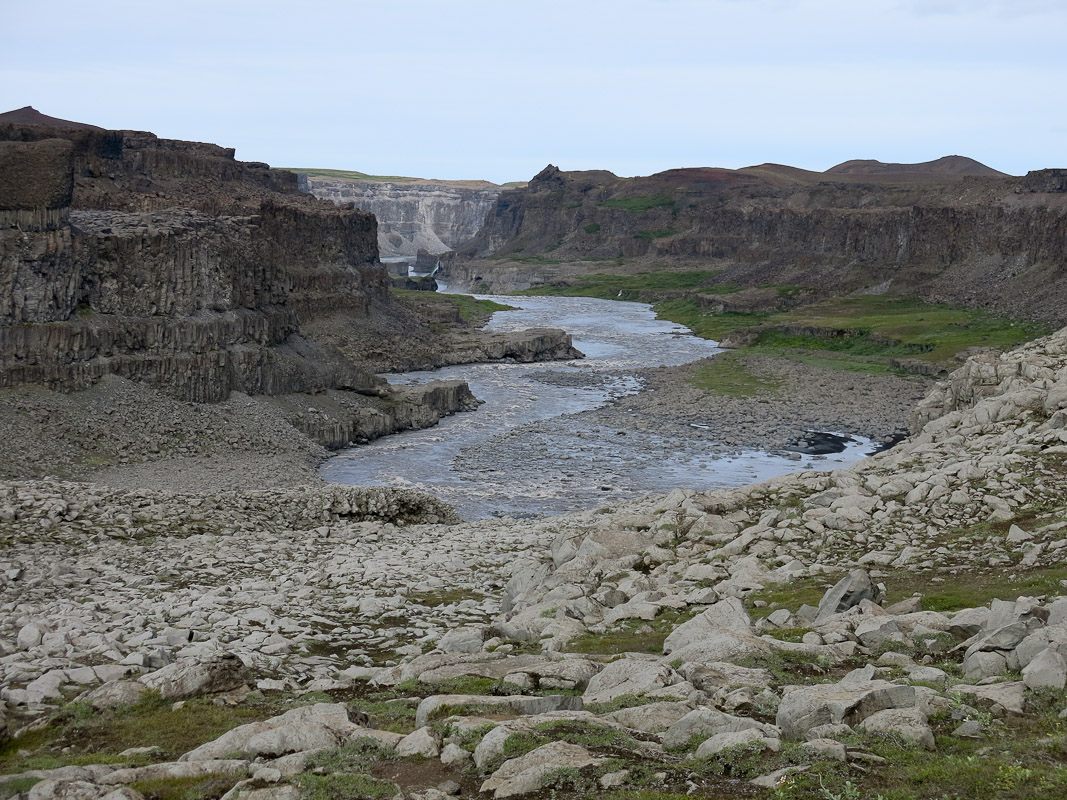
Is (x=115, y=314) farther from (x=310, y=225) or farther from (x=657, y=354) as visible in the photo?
(x=657, y=354)

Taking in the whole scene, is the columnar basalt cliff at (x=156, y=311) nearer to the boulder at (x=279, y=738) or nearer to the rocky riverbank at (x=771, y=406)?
the rocky riverbank at (x=771, y=406)

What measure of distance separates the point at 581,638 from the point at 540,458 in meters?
40.2

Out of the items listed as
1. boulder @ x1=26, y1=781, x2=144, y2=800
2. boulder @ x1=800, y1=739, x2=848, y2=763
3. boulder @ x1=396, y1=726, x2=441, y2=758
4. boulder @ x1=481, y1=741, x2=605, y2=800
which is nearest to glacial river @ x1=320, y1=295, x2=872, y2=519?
boulder @ x1=396, y1=726, x2=441, y2=758

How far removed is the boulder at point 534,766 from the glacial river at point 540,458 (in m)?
33.3

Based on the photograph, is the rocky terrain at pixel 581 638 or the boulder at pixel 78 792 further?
the rocky terrain at pixel 581 638

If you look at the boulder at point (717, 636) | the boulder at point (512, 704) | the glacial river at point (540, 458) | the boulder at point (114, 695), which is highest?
the boulder at point (717, 636)

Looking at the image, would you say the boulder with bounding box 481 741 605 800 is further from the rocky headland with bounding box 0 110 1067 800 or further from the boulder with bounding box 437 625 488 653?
the boulder with bounding box 437 625 488 653

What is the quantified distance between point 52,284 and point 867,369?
6670 cm

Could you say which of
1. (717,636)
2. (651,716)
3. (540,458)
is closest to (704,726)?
(651,716)

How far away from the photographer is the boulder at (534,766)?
35.5ft

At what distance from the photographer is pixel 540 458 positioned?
192 feet

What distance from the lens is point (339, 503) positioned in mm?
34781

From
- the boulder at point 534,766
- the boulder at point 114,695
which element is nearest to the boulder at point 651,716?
the boulder at point 534,766

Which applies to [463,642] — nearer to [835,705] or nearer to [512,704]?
[512,704]
